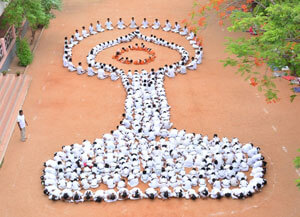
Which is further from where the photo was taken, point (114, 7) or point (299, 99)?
point (114, 7)

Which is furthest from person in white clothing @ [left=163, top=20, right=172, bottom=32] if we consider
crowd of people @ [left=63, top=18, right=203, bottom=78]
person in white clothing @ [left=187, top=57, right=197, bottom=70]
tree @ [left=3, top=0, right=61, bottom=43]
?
tree @ [left=3, top=0, right=61, bottom=43]

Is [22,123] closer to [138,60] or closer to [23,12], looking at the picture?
[23,12]

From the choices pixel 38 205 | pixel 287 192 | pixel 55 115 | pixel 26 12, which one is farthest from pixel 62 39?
pixel 287 192

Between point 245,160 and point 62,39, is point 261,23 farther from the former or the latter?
Result: point 62,39

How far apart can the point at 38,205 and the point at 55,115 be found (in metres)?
4.87

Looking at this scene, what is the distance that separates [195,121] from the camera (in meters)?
16.2

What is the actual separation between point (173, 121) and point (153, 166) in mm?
3128

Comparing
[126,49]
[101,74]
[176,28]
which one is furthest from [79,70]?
[176,28]

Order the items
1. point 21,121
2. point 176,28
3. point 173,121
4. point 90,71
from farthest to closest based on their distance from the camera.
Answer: point 176,28 < point 90,71 < point 173,121 < point 21,121

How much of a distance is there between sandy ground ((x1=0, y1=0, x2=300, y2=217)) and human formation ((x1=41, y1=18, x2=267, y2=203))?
336mm

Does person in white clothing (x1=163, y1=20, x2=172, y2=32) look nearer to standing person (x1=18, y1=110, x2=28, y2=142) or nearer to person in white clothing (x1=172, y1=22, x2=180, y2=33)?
person in white clothing (x1=172, y1=22, x2=180, y2=33)

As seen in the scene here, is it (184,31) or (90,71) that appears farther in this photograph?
(184,31)

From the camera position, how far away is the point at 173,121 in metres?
16.2

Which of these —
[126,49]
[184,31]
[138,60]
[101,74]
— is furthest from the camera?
[184,31]
